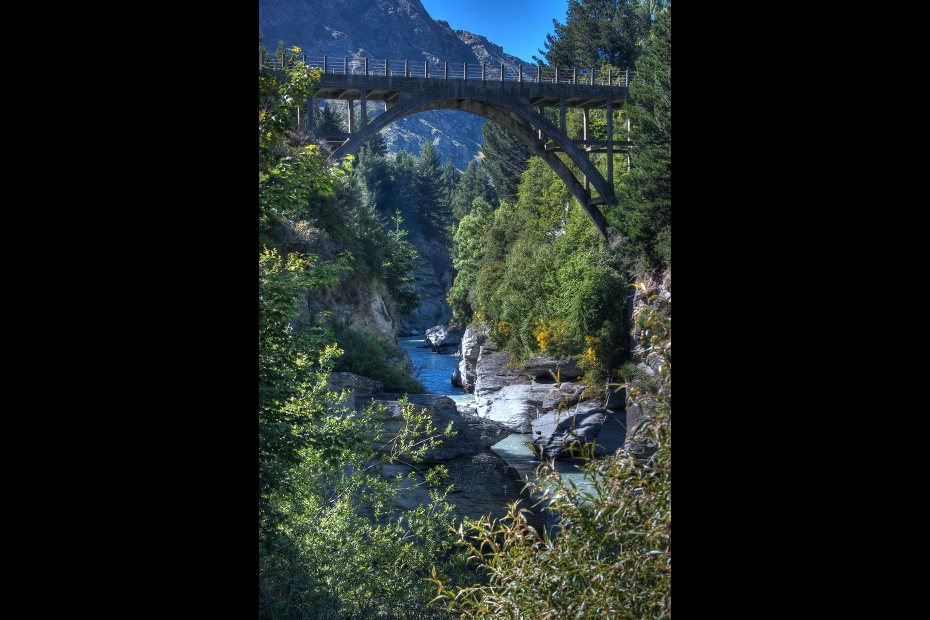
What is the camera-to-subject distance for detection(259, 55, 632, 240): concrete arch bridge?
47.2ft

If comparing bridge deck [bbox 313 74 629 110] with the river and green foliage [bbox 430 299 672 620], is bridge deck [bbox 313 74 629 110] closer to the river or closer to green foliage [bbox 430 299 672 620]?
the river

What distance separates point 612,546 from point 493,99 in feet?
46.2

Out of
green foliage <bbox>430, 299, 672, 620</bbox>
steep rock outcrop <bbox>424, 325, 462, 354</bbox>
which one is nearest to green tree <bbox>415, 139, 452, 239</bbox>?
steep rock outcrop <bbox>424, 325, 462, 354</bbox>

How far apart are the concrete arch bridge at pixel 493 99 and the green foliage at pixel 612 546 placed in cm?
1214

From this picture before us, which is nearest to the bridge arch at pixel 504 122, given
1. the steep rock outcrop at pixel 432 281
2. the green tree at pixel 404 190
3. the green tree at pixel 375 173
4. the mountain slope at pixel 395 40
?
the green tree at pixel 375 173

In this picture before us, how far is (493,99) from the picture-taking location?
51.4 ft

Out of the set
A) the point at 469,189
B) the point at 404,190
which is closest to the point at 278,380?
the point at 469,189

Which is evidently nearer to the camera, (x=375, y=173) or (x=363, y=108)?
(x=363, y=108)

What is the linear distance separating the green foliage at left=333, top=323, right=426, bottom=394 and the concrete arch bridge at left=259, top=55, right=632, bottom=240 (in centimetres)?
352

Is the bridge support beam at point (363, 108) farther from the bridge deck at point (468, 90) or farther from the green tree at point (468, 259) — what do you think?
the green tree at point (468, 259)

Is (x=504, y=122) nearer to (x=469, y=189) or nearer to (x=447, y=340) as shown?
(x=447, y=340)
